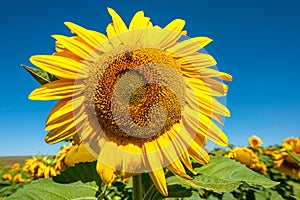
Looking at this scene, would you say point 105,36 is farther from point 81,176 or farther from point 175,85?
point 81,176

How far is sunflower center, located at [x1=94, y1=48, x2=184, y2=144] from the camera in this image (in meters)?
1.55

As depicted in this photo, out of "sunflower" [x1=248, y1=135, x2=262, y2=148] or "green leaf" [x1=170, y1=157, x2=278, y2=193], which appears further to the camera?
"sunflower" [x1=248, y1=135, x2=262, y2=148]

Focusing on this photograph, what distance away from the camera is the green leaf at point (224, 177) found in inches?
59.9

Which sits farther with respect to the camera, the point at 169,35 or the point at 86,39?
the point at 169,35

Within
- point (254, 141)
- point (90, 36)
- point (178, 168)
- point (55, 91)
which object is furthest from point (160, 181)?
point (254, 141)

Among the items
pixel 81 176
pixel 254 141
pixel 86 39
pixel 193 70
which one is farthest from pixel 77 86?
pixel 254 141

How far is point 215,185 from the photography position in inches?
59.8

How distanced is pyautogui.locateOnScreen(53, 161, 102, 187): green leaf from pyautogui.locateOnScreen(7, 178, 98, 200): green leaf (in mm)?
51

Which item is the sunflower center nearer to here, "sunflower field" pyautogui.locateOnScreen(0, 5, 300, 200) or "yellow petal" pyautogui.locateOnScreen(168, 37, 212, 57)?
"sunflower field" pyautogui.locateOnScreen(0, 5, 300, 200)

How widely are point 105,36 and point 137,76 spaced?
246mm

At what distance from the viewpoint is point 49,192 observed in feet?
5.27

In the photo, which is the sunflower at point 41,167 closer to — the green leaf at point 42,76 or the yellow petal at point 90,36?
the green leaf at point 42,76

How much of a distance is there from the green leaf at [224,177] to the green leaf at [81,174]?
0.46 m

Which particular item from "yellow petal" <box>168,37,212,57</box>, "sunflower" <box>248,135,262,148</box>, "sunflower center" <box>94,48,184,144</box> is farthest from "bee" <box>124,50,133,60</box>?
"sunflower" <box>248,135,262,148</box>
